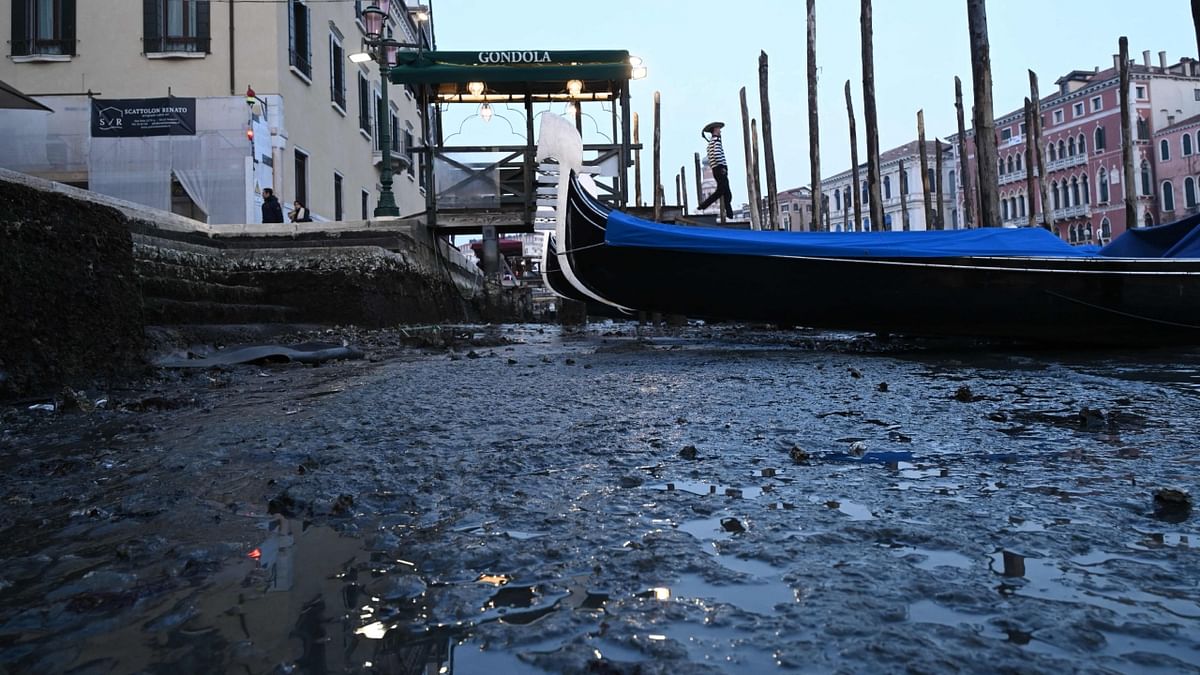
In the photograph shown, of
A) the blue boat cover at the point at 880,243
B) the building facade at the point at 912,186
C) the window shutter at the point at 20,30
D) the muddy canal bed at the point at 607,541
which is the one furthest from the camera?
the building facade at the point at 912,186

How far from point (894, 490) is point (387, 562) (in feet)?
3.46

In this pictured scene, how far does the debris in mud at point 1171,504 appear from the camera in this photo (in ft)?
5.11

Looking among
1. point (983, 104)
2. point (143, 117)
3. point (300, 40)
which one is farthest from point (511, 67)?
point (983, 104)

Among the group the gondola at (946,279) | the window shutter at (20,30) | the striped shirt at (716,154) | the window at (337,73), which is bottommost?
the gondola at (946,279)

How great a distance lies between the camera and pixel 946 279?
278 inches

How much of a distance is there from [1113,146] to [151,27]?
48798 millimetres

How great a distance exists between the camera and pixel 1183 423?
105 inches

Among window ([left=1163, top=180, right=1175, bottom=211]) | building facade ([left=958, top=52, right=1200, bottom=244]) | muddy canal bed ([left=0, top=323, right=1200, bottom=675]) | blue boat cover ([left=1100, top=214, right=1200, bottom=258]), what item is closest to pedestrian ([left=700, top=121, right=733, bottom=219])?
blue boat cover ([left=1100, top=214, right=1200, bottom=258])

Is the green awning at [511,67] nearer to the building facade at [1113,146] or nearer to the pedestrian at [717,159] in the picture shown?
the pedestrian at [717,159]

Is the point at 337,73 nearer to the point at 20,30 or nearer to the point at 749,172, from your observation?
the point at 20,30

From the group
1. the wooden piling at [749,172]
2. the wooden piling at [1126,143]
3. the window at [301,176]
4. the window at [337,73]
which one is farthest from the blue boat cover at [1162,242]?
the window at [337,73]

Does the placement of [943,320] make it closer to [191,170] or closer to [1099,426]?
[1099,426]

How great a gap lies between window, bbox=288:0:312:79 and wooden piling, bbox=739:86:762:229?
33.1ft

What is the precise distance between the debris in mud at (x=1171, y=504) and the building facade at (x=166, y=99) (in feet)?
48.6
